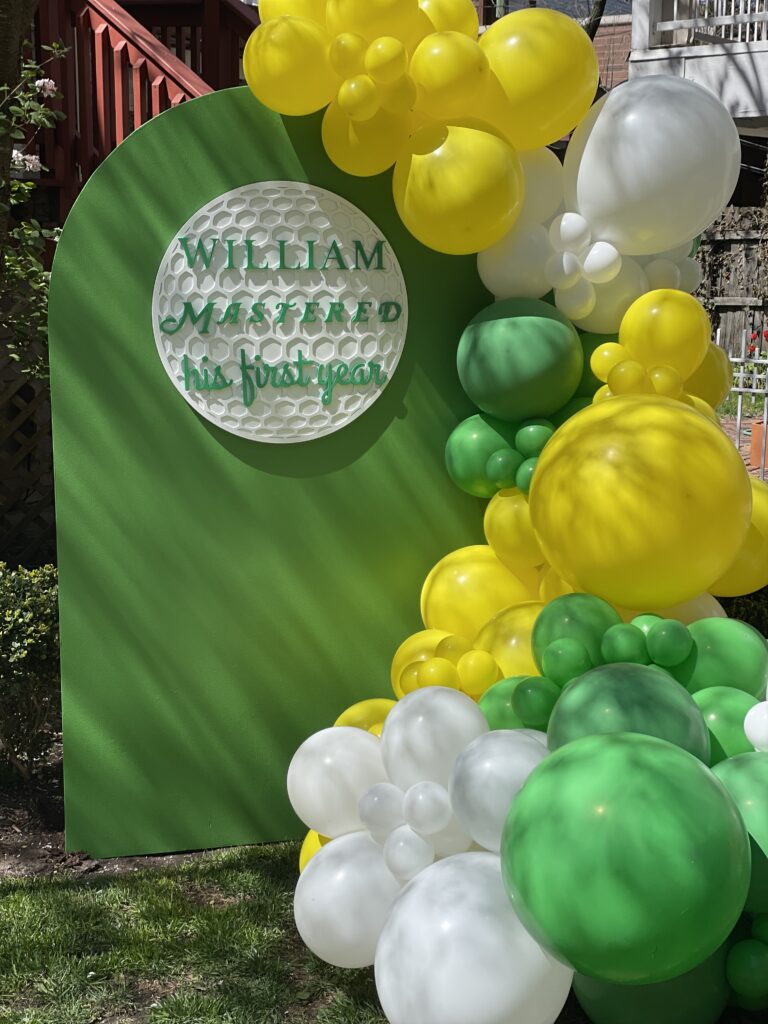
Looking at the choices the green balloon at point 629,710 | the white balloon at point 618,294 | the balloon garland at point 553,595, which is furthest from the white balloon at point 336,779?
the white balloon at point 618,294

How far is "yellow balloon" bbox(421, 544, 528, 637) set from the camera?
337cm

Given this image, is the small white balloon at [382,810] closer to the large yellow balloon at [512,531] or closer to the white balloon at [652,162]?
the large yellow balloon at [512,531]

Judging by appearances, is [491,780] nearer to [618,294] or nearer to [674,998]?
[674,998]

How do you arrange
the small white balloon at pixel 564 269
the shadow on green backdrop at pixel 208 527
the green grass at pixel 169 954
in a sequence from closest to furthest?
the green grass at pixel 169 954 → the small white balloon at pixel 564 269 → the shadow on green backdrop at pixel 208 527

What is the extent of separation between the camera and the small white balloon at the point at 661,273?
3428mm

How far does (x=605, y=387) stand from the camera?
130 inches

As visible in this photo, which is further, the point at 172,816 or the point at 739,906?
the point at 172,816

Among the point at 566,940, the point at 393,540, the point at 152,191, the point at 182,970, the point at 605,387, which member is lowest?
the point at 182,970

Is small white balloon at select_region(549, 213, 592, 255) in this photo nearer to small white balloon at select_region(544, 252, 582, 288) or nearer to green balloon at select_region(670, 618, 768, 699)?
small white balloon at select_region(544, 252, 582, 288)

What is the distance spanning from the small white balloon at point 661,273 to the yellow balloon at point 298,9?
3.91ft

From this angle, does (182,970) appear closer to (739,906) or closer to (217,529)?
(217,529)

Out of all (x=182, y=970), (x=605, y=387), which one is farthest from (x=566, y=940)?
(x=605, y=387)

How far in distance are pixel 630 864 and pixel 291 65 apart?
2237 mm

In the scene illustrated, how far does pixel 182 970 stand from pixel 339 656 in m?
1.10
